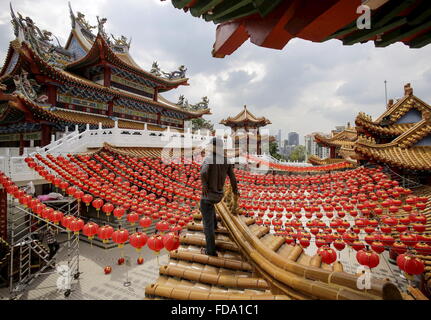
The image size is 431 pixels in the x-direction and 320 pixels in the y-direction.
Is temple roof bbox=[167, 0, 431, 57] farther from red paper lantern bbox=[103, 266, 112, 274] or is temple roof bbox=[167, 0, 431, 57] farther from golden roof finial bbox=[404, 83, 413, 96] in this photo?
golden roof finial bbox=[404, 83, 413, 96]

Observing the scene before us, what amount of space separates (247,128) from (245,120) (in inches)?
46.0

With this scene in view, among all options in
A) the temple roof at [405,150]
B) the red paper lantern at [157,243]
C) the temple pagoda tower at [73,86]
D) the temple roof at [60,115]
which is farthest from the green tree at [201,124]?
the red paper lantern at [157,243]

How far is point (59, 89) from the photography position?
13.9 meters

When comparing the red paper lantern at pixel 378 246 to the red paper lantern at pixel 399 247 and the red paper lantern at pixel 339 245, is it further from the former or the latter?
the red paper lantern at pixel 339 245

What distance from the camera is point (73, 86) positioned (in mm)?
14156

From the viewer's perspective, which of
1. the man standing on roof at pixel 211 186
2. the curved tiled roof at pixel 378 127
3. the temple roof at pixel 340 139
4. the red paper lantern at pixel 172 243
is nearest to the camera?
the man standing on roof at pixel 211 186

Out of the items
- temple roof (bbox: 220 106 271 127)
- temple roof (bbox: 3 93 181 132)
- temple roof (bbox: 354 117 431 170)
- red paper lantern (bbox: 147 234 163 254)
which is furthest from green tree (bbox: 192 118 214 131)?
red paper lantern (bbox: 147 234 163 254)

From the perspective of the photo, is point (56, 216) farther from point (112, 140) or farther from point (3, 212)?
point (112, 140)

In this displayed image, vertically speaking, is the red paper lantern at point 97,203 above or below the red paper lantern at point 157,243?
above

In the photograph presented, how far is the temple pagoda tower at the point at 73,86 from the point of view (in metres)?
11.5

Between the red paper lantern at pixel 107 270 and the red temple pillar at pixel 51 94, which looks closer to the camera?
the red paper lantern at pixel 107 270

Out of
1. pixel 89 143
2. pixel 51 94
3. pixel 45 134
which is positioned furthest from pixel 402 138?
pixel 51 94

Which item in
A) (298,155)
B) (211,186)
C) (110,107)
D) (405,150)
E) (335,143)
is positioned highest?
(110,107)

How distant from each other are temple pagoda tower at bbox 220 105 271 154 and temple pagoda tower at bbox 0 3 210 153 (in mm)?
8596
